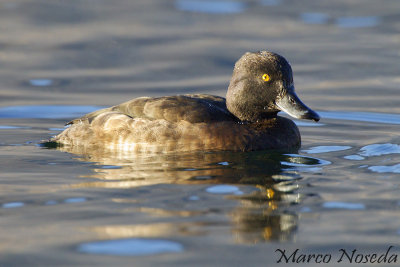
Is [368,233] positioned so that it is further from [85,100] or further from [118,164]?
[85,100]

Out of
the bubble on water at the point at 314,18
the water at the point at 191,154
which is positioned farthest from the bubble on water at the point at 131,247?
the bubble on water at the point at 314,18

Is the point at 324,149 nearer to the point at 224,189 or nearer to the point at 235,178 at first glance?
the point at 235,178

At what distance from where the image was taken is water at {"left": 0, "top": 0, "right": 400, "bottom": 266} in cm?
512

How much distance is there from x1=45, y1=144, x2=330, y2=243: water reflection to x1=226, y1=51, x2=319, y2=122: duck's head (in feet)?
1.74

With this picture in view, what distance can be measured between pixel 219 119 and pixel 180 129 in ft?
1.39

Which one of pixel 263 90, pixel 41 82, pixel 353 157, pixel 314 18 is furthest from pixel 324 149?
pixel 314 18

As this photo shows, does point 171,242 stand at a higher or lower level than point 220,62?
lower

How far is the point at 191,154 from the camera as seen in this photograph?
25.1 ft

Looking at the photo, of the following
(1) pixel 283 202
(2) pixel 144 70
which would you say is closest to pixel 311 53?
(2) pixel 144 70

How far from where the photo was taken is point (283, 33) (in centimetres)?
1473

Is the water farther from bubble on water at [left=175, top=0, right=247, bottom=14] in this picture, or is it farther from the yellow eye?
the yellow eye

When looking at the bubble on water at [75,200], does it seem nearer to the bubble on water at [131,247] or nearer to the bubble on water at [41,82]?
the bubble on water at [131,247]

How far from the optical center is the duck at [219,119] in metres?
7.76

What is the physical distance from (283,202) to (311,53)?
811 centimetres
